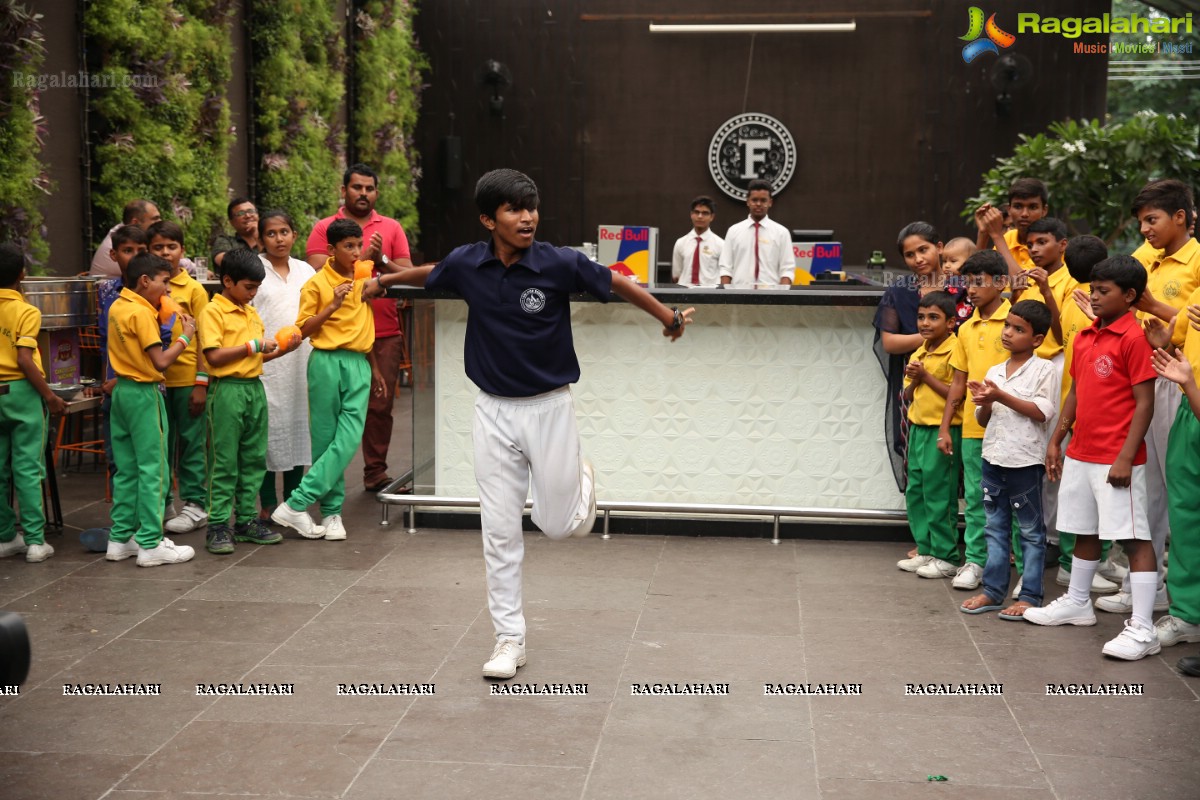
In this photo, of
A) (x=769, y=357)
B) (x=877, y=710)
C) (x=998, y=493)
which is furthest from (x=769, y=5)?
(x=877, y=710)

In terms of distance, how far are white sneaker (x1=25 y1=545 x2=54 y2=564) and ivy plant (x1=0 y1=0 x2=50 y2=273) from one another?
2.35 metres

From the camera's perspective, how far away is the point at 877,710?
4.24 meters

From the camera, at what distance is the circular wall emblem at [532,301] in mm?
4453

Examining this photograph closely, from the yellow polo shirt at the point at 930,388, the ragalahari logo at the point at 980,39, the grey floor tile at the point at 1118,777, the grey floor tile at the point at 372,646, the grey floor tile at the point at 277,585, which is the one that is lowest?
the grey floor tile at the point at 277,585

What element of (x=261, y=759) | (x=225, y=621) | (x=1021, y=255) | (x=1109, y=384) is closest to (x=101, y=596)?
(x=225, y=621)

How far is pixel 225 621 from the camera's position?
5.18 meters

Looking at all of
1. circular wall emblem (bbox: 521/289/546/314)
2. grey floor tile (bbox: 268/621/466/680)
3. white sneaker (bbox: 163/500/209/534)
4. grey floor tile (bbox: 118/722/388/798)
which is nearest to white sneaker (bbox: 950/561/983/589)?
grey floor tile (bbox: 268/621/466/680)

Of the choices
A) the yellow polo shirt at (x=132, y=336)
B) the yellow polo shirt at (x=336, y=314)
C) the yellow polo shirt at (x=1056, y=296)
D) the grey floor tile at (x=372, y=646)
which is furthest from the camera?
the yellow polo shirt at (x=336, y=314)

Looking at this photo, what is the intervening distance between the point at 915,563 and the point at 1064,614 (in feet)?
3.16

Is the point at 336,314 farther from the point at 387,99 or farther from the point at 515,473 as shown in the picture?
the point at 387,99

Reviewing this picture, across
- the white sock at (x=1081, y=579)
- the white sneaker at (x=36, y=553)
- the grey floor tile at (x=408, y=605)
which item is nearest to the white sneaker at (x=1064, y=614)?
the white sock at (x=1081, y=579)

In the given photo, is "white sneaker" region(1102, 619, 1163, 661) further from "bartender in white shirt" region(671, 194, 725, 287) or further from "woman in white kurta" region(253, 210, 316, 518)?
"bartender in white shirt" region(671, 194, 725, 287)

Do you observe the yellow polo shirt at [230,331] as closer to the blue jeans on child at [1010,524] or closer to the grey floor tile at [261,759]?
the grey floor tile at [261,759]

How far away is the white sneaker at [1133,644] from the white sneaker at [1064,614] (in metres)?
0.32
